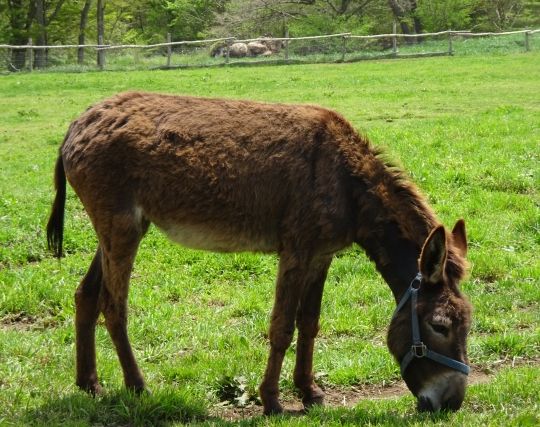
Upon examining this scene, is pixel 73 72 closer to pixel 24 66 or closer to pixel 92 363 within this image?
pixel 24 66

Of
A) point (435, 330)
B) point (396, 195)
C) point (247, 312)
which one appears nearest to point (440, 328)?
point (435, 330)

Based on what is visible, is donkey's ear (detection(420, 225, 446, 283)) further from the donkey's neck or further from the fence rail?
the fence rail

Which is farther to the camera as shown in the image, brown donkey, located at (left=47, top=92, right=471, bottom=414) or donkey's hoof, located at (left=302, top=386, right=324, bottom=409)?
donkey's hoof, located at (left=302, top=386, right=324, bottom=409)

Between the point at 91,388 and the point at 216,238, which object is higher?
the point at 216,238

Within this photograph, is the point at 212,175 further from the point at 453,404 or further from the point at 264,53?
the point at 264,53

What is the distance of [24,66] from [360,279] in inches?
1183

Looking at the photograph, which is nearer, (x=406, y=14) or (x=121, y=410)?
(x=121, y=410)

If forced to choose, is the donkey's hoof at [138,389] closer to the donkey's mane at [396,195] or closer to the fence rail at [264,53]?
the donkey's mane at [396,195]

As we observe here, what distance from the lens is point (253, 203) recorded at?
4.56 metres

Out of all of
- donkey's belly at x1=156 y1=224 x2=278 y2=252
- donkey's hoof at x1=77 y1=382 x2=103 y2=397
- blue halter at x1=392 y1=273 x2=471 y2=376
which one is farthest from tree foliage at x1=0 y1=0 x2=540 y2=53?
blue halter at x1=392 y1=273 x2=471 y2=376

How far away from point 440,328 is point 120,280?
76.7 inches

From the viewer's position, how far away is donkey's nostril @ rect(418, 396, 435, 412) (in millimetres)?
4055

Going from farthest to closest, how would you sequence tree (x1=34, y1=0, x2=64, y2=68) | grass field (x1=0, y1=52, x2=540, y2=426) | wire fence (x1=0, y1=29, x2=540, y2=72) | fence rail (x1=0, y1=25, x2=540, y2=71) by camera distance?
tree (x1=34, y1=0, x2=64, y2=68)
fence rail (x1=0, y1=25, x2=540, y2=71)
wire fence (x1=0, y1=29, x2=540, y2=72)
grass field (x1=0, y1=52, x2=540, y2=426)

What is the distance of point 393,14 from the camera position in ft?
154
